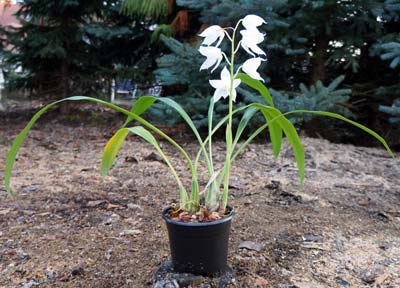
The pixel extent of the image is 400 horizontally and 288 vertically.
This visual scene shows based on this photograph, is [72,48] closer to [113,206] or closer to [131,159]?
[131,159]

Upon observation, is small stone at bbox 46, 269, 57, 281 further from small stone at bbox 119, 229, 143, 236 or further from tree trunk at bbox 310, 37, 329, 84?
tree trunk at bbox 310, 37, 329, 84

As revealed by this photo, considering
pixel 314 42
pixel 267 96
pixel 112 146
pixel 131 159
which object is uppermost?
pixel 314 42

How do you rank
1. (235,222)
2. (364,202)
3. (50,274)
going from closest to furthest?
1. (50,274)
2. (235,222)
3. (364,202)

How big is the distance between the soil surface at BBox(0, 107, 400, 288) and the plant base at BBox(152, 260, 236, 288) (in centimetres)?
4

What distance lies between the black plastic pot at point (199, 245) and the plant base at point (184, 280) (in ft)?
0.06

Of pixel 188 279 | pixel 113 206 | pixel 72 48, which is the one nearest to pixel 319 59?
pixel 113 206

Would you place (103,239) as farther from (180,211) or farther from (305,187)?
(305,187)

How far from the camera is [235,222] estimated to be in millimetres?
1700

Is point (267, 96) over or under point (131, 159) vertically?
over

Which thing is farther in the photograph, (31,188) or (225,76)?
(31,188)

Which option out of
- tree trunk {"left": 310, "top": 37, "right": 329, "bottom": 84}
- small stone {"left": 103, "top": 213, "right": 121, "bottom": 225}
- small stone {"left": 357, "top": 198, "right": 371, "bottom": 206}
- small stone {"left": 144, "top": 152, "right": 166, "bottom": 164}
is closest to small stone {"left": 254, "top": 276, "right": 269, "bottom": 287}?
small stone {"left": 103, "top": 213, "right": 121, "bottom": 225}

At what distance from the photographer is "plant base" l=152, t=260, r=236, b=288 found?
1.14 m

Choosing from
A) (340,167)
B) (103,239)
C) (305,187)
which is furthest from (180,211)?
(340,167)

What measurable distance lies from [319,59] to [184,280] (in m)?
2.98
